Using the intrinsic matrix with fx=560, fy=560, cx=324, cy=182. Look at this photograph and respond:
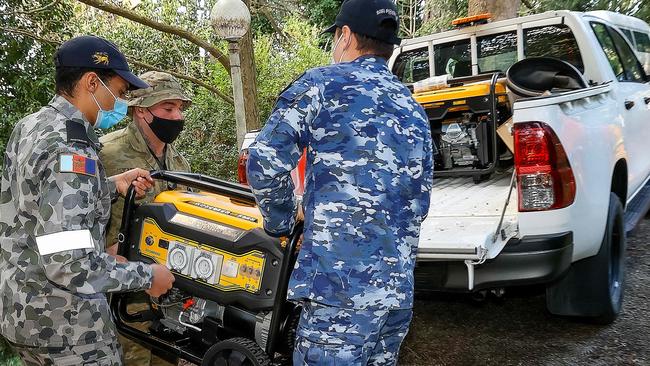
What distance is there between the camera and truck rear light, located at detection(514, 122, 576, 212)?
8.77 feet

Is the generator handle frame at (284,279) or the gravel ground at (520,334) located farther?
the gravel ground at (520,334)

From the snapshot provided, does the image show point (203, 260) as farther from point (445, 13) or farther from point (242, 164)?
point (445, 13)

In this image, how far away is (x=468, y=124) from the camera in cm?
398

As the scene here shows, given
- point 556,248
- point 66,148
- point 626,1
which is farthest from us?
point 626,1

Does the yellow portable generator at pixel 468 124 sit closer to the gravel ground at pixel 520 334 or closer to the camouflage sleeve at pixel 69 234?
the gravel ground at pixel 520 334

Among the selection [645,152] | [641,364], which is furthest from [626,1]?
[641,364]

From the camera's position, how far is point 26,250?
1.79 metres

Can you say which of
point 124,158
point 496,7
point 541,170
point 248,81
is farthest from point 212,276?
point 496,7

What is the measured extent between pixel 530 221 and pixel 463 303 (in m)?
1.71

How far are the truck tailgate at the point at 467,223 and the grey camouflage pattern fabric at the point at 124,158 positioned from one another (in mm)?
1363

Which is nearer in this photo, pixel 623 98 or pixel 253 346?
pixel 253 346

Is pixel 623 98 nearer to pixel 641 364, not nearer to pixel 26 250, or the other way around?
pixel 641 364

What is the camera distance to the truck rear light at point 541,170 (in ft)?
8.77

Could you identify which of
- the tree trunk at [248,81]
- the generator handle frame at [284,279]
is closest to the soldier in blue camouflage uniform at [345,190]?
the generator handle frame at [284,279]
